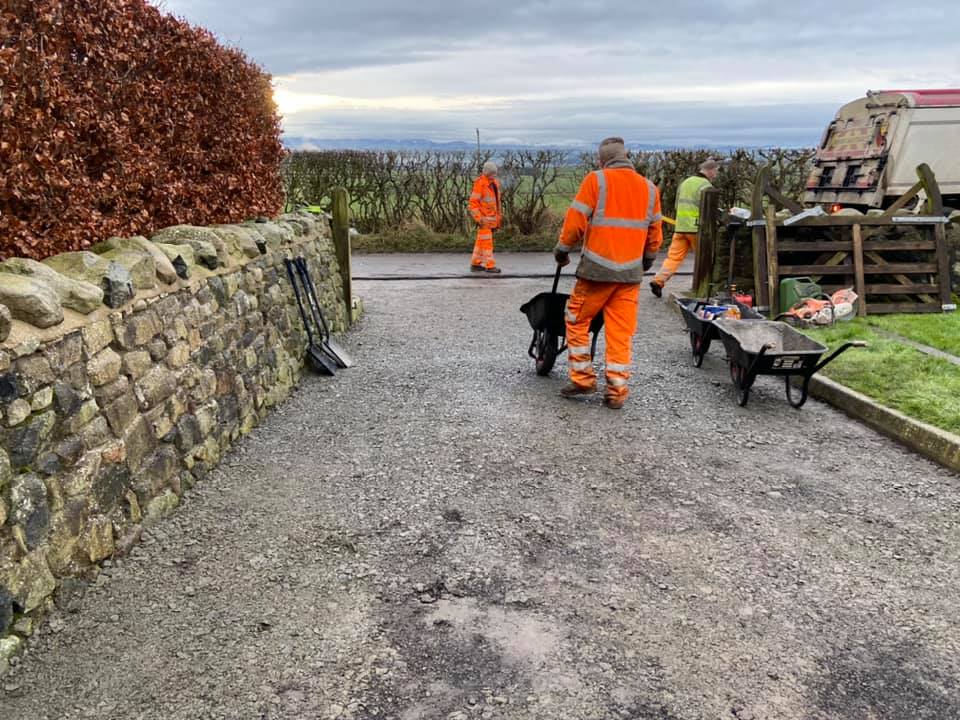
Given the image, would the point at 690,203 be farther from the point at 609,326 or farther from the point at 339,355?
the point at 339,355

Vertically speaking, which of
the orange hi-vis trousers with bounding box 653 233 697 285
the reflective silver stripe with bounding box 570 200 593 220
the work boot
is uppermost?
the reflective silver stripe with bounding box 570 200 593 220

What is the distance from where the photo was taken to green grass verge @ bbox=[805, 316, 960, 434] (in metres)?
5.40

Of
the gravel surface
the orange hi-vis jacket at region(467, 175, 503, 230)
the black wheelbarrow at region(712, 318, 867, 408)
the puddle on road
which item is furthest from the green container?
the puddle on road

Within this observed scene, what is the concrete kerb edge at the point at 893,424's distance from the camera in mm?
4865

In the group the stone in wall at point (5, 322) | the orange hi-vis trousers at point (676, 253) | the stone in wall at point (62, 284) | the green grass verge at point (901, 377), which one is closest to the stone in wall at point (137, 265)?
the stone in wall at point (62, 284)

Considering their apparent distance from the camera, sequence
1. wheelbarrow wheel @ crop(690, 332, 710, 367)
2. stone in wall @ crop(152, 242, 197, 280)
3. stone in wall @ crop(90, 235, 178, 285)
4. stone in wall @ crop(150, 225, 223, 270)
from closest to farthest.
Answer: stone in wall @ crop(90, 235, 178, 285) < stone in wall @ crop(152, 242, 197, 280) < stone in wall @ crop(150, 225, 223, 270) < wheelbarrow wheel @ crop(690, 332, 710, 367)

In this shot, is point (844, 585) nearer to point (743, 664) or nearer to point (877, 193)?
point (743, 664)

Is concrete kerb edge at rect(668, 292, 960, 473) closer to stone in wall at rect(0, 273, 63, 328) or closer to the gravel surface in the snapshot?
the gravel surface

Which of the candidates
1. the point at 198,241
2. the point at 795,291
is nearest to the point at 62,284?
the point at 198,241

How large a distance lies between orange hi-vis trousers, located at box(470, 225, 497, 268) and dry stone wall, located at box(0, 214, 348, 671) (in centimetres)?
798

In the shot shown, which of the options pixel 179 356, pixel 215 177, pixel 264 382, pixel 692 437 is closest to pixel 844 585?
pixel 692 437

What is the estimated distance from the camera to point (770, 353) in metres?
5.63

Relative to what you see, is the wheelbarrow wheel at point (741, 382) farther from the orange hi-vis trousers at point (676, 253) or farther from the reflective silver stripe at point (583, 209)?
the orange hi-vis trousers at point (676, 253)

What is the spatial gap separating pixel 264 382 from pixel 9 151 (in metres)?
2.73
